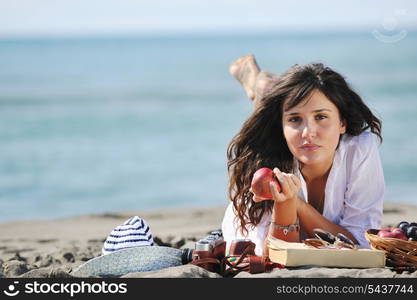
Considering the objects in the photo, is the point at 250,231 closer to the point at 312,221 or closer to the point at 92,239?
the point at 312,221

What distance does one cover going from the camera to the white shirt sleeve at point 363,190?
14.7 ft

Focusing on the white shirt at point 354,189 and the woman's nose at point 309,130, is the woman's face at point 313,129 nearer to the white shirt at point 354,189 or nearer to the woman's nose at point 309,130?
the woman's nose at point 309,130

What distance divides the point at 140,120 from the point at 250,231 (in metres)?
14.8

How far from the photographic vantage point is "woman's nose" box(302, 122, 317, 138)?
4.29 metres

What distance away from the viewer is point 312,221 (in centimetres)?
442

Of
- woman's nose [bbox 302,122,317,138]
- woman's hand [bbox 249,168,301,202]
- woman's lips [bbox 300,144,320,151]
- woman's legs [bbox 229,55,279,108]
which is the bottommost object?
woman's hand [bbox 249,168,301,202]

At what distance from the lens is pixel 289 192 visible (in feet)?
13.3

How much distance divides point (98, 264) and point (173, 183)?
7.74 metres

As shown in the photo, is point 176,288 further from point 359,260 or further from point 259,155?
→ point 259,155

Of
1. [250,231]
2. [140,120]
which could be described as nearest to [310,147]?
[250,231]

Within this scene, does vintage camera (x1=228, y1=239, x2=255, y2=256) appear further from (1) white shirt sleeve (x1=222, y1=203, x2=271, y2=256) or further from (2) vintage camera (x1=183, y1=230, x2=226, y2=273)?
(1) white shirt sleeve (x1=222, y1=203, x2=271, y2=256)

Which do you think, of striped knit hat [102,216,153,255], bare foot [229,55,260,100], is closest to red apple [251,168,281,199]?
striped knit hat [102,216,153,255]

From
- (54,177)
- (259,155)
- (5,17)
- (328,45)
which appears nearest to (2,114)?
(54,177)

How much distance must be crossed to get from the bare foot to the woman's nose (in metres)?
2.23
